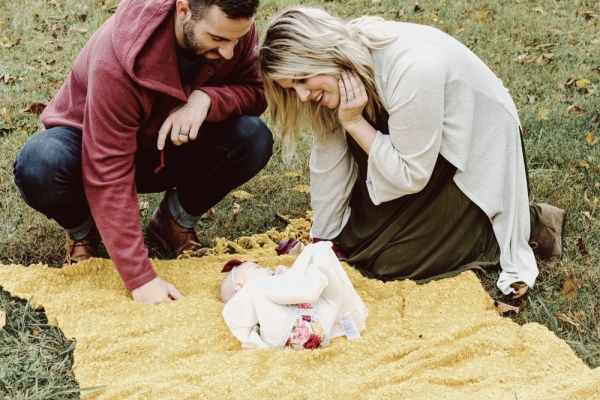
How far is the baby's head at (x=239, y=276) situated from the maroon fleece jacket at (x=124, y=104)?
12.7 inches

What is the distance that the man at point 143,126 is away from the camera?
239 cm

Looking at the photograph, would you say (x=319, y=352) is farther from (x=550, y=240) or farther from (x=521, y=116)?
(x=521, y=116)

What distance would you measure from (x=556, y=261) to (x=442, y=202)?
618mm

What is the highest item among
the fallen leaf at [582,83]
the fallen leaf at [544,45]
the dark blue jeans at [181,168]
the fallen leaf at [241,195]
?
the dark blue jeans at [181,168]

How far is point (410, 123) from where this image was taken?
254 cm

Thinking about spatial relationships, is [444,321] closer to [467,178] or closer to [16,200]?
[467,178]

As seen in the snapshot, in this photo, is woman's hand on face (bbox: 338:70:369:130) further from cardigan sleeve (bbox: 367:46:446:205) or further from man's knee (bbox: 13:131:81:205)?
man's knee (bbox: 13:131:81:205)

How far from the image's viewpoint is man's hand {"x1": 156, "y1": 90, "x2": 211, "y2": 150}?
102 inches

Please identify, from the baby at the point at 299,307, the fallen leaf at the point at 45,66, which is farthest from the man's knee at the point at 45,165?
the fallen leaf at the point at 45,66

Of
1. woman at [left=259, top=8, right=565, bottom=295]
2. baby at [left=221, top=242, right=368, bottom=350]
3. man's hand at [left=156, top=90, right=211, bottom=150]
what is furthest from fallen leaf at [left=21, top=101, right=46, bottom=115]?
baby at [left=221, top=242, right=368, bottom=350]

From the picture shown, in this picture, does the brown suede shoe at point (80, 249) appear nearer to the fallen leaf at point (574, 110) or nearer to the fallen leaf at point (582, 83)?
the fallen leaf at point (574, 110)

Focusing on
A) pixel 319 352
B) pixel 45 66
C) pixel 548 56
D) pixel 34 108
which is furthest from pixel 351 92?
pixel 45 66

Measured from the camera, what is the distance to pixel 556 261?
9.46 ft

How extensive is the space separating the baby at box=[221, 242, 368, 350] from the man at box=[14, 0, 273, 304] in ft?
1.28
